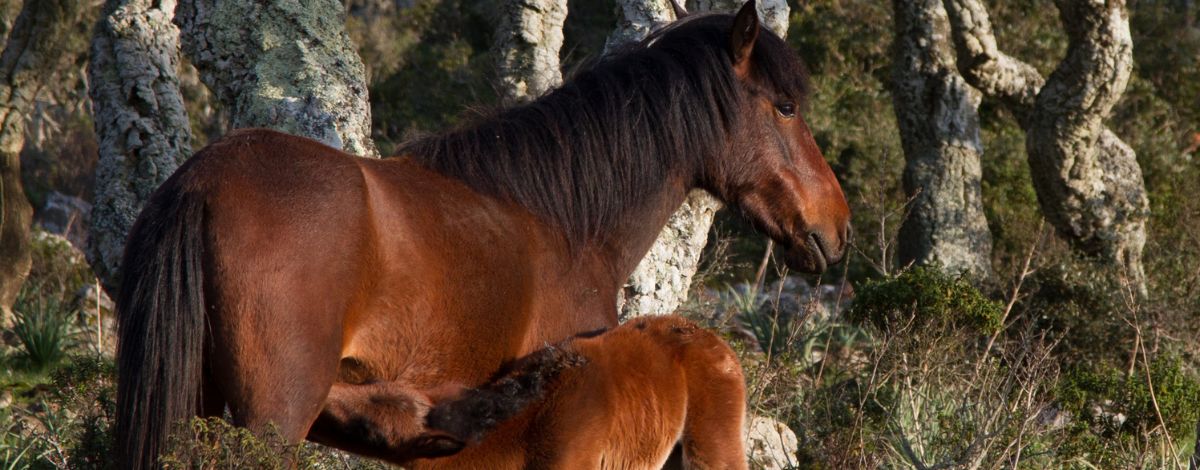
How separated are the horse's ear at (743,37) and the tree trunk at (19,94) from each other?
25.7 feet

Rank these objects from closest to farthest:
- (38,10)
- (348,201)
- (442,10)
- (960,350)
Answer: (348,201), (960,350), (38,10), (442,10)

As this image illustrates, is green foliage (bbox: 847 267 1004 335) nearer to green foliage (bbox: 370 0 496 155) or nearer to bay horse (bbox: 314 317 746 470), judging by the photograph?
bay horse (bbox: 314 317 746 470)

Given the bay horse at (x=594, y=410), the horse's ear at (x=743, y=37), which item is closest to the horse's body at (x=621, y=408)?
the bay horse at (x=594, y=410)

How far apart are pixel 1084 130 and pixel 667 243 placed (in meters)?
5.82

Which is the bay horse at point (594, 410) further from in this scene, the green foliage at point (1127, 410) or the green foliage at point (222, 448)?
the green foliage at point (1127, 410)

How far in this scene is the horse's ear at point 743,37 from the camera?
4.36m

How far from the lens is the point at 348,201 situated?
3221 millimetres

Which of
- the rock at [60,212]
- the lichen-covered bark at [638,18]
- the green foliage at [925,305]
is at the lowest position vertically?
the rock at [60,212]

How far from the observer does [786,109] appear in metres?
4.72

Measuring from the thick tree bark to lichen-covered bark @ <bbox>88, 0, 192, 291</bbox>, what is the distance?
23.1 feet

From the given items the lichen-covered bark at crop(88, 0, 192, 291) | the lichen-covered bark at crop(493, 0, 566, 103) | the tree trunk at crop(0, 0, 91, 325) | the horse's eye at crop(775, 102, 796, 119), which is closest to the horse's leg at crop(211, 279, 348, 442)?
the horse's eye at crop(775, 102, 796, 119)

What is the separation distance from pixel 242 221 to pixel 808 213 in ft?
8.14

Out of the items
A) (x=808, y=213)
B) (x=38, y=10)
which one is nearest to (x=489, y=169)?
(x=808, y=213)

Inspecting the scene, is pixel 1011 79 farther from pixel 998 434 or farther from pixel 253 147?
pixel 253 147
